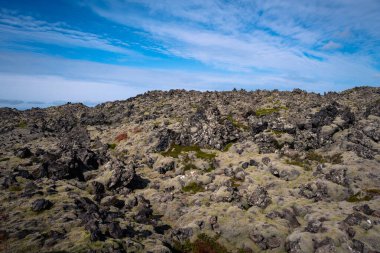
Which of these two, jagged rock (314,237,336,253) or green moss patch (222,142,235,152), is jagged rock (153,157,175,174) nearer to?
green moss patch (222,142,235,152)

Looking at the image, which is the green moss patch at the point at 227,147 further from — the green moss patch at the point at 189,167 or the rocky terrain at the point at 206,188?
the green moss patch at the point at 189,167

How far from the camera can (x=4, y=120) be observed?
136m

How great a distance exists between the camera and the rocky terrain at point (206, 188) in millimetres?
40469

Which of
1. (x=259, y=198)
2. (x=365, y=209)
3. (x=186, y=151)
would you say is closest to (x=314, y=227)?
(x=365, y=209)

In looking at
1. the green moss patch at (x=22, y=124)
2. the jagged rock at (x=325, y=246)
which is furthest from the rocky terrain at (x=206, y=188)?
the green moss patch at (x=22, y=124)

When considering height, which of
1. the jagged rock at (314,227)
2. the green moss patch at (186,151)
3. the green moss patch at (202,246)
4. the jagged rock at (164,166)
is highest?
the green moss patch at (186,151)

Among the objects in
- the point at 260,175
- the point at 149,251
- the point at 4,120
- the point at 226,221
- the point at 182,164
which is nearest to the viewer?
the point at 149,251

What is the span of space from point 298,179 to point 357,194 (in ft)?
32.9

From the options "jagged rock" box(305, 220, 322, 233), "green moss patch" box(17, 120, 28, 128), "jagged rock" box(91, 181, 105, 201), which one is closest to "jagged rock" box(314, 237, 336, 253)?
"jagged rock" box(305, 220, 322, 233)

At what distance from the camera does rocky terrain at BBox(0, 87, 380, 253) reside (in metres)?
40.5

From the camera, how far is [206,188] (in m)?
60.7

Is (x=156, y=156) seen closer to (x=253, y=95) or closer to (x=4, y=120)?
(x=253, y=95)

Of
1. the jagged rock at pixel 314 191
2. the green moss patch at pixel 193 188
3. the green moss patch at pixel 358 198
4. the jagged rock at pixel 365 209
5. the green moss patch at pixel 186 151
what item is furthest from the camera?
the green moss patch at pixel 186 151

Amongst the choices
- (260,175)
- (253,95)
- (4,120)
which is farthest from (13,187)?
(253,95)
